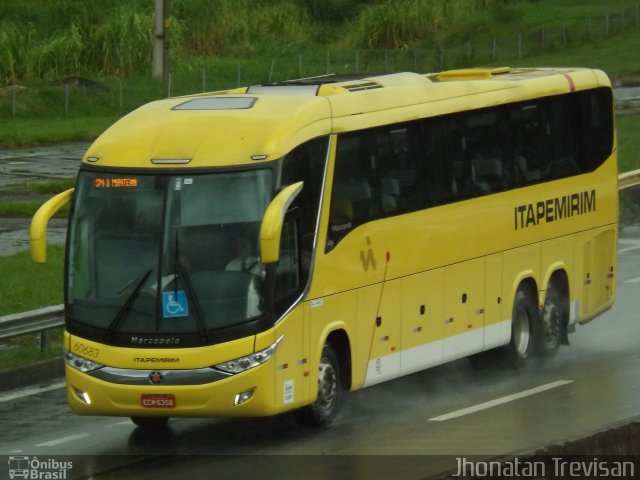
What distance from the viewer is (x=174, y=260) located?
13.9 meters

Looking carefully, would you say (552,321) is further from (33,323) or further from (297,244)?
(33,323)

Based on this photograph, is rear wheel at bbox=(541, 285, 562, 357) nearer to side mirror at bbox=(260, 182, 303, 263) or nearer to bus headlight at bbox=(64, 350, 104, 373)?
side mirror at bbox=(260, 182, 303, 263)

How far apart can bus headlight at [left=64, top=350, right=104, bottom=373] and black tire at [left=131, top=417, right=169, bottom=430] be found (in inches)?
40.6

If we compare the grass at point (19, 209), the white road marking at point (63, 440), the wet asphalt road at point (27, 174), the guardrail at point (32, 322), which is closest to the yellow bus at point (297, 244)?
the white road marking at point (63, 440)

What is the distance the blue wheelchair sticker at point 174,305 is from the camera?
45.4 ft

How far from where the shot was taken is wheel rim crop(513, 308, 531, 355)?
732 inches

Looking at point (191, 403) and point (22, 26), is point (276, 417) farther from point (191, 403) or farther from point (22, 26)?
point (22, 26)

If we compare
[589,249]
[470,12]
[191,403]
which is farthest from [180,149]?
[470,12]

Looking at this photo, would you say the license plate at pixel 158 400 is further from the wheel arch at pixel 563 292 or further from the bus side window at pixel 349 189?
the wheel arch at pixel 563 292

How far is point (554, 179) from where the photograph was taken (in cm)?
1927

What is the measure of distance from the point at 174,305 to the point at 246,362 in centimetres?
75

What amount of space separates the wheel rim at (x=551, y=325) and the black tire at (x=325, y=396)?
449 centimetres

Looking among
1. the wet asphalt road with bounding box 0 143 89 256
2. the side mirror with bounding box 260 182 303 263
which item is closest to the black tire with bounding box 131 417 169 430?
the side mirror with bounding box 260 182 303 263

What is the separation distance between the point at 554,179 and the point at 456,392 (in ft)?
10.8
